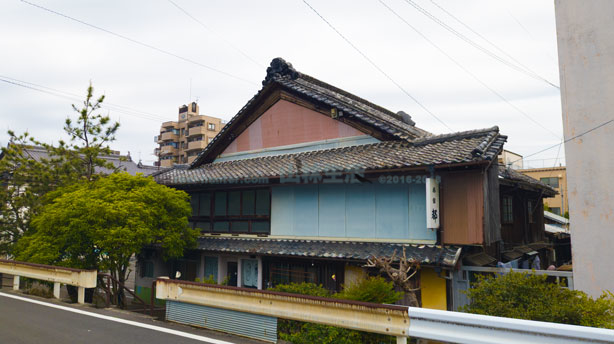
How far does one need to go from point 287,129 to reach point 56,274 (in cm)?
1014

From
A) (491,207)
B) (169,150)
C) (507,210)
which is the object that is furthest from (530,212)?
(169,150)

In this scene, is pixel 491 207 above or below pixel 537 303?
above

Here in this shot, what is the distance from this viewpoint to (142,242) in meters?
13.9

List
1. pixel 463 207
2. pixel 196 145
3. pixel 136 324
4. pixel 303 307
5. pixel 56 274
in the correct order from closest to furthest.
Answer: pixel 303 307 < pixel 136 324 < pixel 463 207 < pixel 56 274 < pixel 196 145

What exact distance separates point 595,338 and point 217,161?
58.9 ft

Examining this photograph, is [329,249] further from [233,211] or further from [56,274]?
[56,274]

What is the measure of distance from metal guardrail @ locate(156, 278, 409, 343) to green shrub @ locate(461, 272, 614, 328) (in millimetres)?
2567

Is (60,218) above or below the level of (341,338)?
above

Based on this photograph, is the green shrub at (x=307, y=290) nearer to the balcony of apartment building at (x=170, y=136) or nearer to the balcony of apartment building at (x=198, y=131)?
the balcony of apartment building at (x=198, y=131)

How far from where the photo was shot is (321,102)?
16.2m

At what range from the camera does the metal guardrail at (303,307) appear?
593 cm

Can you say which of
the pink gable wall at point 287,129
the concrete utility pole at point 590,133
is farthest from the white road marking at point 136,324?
the pink gable wall at point 287,129

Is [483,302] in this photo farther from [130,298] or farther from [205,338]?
[130,298]

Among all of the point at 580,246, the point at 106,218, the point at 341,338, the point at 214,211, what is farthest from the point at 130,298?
the point at 580,246
